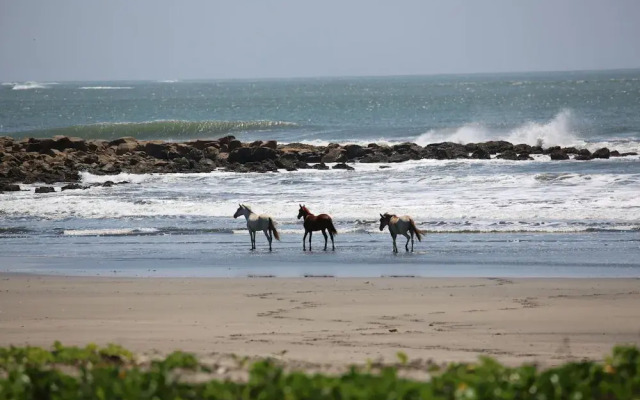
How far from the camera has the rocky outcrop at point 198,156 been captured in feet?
A: 105

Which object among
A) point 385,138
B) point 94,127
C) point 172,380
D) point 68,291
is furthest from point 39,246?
point 94,127

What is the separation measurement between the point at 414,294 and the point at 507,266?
124 inches

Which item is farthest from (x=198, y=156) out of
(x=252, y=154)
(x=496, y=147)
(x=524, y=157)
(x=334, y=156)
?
(x=524, y=157)

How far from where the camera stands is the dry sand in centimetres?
902

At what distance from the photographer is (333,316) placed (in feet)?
35.4

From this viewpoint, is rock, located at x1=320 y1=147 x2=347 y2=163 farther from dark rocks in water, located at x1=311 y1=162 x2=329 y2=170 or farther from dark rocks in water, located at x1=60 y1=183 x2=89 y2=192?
dark rocks in water, located at x1=60 y1=183 x2=89 y2=192

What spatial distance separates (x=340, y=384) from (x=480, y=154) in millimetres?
29550

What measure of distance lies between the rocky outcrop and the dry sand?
17.9m

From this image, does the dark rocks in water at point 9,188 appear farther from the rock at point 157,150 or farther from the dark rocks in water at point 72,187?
the rock at point 157,150

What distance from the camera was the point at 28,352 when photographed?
7.44 metres

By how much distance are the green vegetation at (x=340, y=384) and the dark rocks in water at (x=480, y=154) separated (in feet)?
92.6

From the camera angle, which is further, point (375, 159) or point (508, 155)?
point (375, 159)

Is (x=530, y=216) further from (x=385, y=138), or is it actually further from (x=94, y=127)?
(x=94, y=127)

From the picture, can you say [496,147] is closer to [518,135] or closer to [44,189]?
[518,135]
